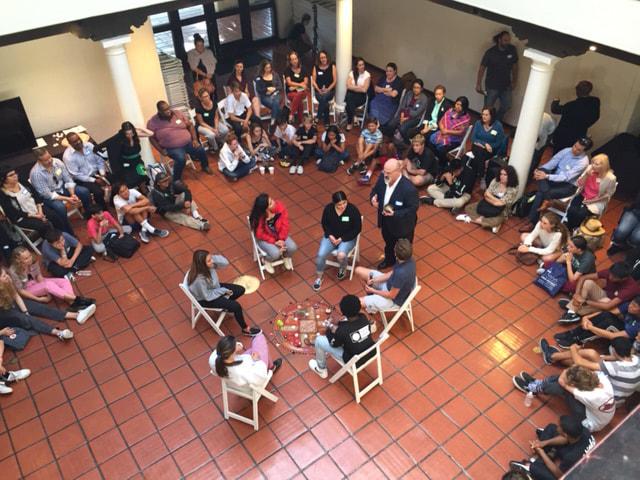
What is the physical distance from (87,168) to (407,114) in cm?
527

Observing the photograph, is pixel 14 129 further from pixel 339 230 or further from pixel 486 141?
pixel 486 141

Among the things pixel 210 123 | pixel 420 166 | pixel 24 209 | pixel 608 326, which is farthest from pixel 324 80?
pixel 608 326

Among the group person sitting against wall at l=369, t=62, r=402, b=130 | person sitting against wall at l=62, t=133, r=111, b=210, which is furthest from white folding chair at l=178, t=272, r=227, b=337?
person sitting against wall at l=369, t=62, r=402, b=130

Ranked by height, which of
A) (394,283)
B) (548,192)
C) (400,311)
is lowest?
(400,311)

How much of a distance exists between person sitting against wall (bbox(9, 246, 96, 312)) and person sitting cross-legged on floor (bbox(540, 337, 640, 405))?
588 centimetres

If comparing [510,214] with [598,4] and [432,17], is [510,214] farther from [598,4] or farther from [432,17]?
[432,17]

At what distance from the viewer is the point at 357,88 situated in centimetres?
998

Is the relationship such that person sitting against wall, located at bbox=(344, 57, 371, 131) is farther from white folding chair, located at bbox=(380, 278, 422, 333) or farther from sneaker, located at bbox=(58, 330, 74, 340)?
sneaker, located at bbox=(58, 330, 74, 340)

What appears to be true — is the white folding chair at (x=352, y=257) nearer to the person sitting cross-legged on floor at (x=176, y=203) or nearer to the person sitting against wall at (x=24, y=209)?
the person sitting cross-legged on floor at (x=176, y=203)

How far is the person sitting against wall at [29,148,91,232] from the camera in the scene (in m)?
7.67

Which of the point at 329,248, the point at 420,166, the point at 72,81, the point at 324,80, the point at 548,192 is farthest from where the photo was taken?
the point at 324,80

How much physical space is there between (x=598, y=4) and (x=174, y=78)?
736 centimetres

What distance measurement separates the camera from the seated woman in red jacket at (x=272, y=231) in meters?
7.02

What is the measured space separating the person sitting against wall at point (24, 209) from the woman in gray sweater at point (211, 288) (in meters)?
2.86
